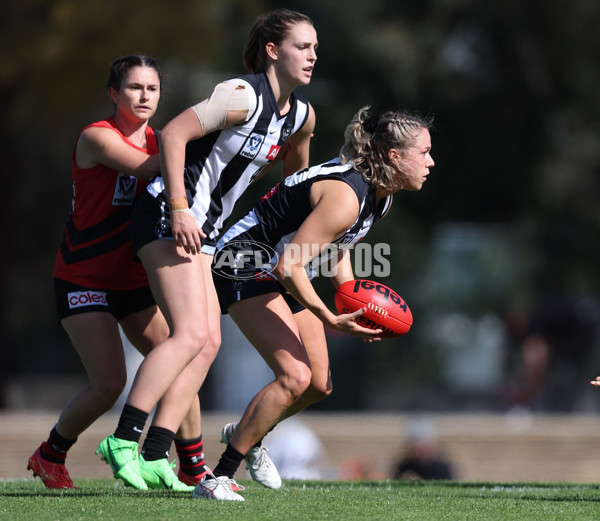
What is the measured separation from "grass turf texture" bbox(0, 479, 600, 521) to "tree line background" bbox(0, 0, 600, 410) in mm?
11575

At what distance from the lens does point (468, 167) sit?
18.6 m

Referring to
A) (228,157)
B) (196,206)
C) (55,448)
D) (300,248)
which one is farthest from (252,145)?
(55,448)

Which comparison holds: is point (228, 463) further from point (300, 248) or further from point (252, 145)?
point (252, 145)

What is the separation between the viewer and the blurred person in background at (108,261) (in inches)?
189

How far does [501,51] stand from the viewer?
739 inches

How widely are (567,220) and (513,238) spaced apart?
54.2 inches

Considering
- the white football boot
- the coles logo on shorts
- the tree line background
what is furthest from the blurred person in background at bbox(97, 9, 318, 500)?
the tree line background

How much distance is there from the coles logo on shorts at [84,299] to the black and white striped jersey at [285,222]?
613 mm

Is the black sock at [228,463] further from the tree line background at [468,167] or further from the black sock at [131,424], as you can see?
the tree line background at [468,167]

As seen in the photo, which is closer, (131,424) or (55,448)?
(131,424)

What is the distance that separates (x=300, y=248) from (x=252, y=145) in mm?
568

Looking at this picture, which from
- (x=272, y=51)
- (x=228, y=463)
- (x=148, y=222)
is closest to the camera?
(x=148, y=222)

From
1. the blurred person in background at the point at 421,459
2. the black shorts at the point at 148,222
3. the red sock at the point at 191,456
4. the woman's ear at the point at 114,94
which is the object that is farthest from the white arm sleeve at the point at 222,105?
the blurred person in background at the point at 421,459

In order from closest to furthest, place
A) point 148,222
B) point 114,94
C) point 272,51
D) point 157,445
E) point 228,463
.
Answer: point 157,445, point 148,222, point 228,463, point 272,51, point 114,94
